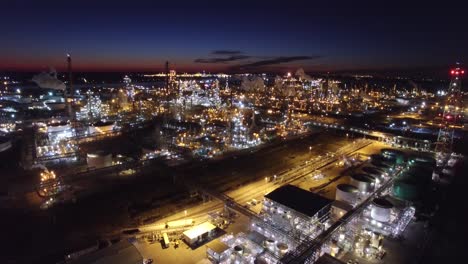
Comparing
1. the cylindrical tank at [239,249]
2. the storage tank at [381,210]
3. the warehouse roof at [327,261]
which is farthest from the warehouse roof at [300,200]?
the cylindrical tank at [239,249]

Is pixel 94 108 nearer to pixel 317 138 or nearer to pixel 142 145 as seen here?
pixel 142 145

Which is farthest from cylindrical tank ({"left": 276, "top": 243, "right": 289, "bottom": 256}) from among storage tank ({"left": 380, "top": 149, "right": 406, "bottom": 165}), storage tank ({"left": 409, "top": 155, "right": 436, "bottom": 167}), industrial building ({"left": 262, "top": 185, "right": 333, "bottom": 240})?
storage tank ({"left": 409, "top": 155, "right": 436, "bottom": 167})

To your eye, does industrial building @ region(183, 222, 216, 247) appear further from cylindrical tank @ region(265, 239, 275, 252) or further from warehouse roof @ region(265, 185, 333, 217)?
warehouse roof @ region(265, 185, 333, 217)

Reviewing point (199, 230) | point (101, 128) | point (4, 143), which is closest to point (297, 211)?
point (199, 230)

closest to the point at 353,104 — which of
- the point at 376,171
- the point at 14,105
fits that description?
the point at 376,171

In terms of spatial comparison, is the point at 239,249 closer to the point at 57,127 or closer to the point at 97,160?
the point at 97,160

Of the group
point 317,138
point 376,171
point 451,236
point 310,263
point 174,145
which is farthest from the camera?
point 317,138

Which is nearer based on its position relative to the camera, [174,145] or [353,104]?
[174,145]
